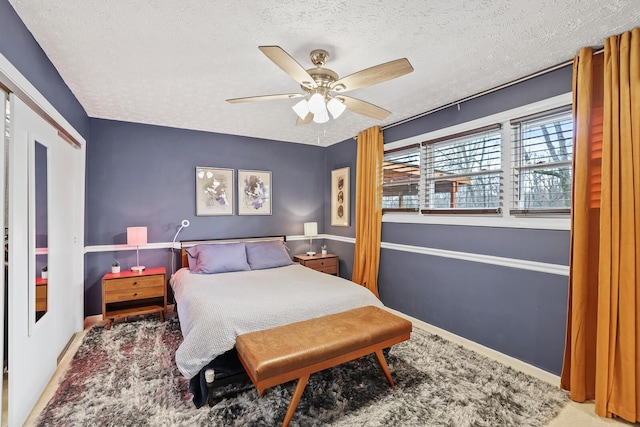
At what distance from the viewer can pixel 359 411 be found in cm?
200

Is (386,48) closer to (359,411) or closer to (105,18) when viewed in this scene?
(105,18)

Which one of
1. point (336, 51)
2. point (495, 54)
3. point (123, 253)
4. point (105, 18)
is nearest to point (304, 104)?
point (336, 51)

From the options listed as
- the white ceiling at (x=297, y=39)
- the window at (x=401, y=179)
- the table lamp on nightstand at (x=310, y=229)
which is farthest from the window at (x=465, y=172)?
the table lamp on nightstand at (x=310, y=229)

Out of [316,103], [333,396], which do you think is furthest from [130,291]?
[316,103]

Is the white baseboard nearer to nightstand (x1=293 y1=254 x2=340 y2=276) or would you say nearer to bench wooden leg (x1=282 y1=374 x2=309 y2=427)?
nightstand (x1=293 y1=254 x2=340 y2=276)

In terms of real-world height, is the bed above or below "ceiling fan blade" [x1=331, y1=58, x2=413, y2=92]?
below

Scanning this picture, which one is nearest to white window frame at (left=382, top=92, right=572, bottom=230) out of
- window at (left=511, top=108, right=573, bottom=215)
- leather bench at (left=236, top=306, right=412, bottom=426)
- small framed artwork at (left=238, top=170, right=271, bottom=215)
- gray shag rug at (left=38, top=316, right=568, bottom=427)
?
window at (left=511, top=108, right=573, bottom=215)

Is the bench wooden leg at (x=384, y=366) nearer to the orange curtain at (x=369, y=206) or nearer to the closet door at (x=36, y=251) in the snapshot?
the orange curtain at (x=369, y=206)

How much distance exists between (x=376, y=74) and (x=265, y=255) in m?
2.70

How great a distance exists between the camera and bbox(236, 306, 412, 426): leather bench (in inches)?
70.4

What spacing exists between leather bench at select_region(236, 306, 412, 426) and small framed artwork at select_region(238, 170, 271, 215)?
8.58ft

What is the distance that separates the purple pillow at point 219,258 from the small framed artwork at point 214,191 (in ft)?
2.41

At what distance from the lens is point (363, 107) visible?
7.99 feet

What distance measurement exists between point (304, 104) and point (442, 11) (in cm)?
103
